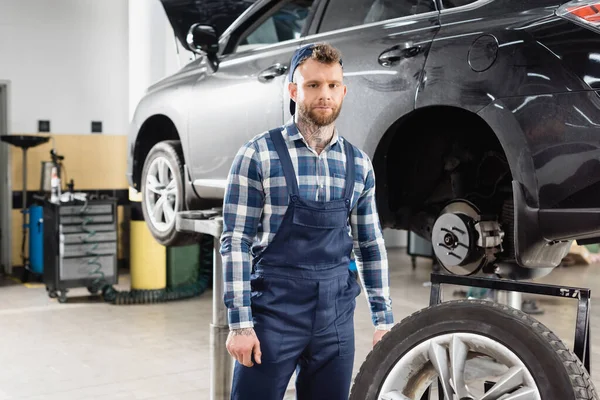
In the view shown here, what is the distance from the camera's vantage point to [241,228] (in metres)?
1.93

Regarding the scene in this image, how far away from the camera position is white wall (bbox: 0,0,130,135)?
807cm

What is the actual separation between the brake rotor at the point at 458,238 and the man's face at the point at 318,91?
1.12 m

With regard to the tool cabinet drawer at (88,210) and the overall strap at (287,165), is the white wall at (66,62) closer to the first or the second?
the tool cabinet drawer at (88,210)

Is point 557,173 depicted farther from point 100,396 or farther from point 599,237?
point 100,396

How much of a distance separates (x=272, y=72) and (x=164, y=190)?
1.37 metres

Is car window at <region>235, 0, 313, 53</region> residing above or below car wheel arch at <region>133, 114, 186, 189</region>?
above

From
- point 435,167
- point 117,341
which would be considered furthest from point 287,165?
point 117,341

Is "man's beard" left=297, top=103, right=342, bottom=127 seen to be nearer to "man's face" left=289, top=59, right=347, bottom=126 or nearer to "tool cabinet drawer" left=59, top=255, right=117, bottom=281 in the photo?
"man's face" left=289, top=59, right=347, bottom=126

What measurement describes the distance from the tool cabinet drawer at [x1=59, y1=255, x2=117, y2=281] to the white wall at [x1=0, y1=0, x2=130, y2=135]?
2.04 metres

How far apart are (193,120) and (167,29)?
3266 mm

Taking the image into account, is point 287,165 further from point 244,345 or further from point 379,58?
point 379,58

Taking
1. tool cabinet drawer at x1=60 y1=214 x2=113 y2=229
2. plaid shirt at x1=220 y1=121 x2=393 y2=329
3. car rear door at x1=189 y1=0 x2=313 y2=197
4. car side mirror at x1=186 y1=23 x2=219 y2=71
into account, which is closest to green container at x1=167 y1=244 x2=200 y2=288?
tool cabinet drawer at x1=60 y1=214 x2=113 y2=229

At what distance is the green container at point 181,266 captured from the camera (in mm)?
7344

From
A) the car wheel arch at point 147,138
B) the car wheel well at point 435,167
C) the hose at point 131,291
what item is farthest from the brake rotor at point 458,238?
the hose at point 131,291
